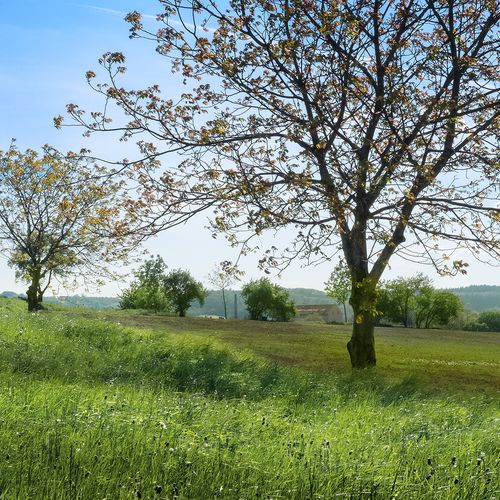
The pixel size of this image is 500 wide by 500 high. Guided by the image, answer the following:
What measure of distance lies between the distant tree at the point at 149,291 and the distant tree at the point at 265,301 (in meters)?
9.49

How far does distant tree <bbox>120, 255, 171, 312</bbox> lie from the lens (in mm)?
63125

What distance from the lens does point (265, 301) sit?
6494cm

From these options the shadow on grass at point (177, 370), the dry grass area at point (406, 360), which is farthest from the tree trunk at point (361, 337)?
the shadow on grass at point (177, 370)

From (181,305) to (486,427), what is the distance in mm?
57309

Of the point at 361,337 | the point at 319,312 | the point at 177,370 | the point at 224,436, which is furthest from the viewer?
the point at 319,312

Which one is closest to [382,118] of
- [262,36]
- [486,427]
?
[262,36]

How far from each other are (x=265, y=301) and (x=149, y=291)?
1354 cm

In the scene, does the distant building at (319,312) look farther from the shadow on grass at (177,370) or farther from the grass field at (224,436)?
the grass field at (224,436)

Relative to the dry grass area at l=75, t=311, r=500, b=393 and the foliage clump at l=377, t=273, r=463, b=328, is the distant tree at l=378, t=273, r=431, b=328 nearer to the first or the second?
the foliage clump at l=377, t=273, r=463, b=328

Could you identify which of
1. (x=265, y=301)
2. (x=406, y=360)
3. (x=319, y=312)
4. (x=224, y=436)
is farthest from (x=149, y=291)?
(x=224, y=436)

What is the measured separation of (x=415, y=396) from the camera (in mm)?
12344

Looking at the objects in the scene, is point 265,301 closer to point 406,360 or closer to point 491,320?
point 491,320

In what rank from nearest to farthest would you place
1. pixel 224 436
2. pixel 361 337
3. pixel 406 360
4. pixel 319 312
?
1. pixel 224 436
2. pixel 361 337
3. pixel 406 360
4. pixel 319 312

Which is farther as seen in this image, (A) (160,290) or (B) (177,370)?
(A) (160,290)
